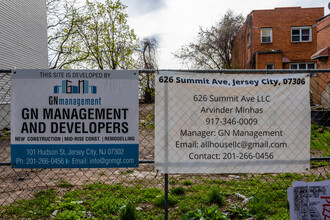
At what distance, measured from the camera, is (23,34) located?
20.9 m

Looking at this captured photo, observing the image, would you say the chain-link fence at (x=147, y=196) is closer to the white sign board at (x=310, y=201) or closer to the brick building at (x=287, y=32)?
the white sign board at (x=310, y=201)

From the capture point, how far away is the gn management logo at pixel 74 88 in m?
3.55

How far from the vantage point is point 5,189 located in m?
6.07

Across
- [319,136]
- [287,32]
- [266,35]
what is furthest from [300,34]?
[319,136]

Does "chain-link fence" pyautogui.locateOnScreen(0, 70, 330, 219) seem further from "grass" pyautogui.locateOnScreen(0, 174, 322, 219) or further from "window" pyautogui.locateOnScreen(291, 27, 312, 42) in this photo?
"window" pyautogui.locateOnScreen(291, 27, 312, 42)

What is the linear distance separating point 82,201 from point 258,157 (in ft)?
9.53

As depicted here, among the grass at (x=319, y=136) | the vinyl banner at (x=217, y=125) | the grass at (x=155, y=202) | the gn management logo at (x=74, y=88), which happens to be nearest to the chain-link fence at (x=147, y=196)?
the grass at (x=155, y=202)

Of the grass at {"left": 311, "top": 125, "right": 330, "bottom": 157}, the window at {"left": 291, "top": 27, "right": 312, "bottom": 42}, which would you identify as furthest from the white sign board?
the window at {"left": 291, "top": 27, "right": 312, "bottom": 42}

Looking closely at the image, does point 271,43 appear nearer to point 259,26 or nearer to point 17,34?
point 259,26

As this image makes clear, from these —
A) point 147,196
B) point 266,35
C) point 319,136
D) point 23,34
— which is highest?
point 266,35

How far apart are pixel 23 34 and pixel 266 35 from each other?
21648mm

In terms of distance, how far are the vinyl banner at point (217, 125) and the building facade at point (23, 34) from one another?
17739 millimetres

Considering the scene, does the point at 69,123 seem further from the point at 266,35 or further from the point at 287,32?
the point at 287,32

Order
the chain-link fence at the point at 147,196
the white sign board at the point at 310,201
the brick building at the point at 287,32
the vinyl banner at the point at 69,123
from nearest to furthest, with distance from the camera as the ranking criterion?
1. the white sign board at the point at 310,201
2. the vinyl banner at the point at 69,123
3. the chain-link fence at the point at 147,196
4. the brick building at the point at 287,32
